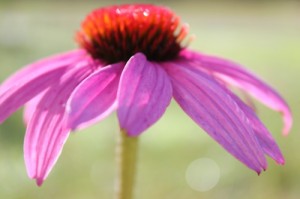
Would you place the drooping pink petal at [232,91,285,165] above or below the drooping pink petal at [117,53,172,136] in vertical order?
below

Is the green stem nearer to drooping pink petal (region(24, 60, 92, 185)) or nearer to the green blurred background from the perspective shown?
drooping pink petal (region(24, 60, 92, 185))

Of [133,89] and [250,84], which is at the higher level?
[133,89]

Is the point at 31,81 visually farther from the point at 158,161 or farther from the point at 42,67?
the point at 158,161

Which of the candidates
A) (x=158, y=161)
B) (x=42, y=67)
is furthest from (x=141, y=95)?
(x=158, y=161)

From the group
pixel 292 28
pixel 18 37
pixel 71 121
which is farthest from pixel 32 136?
pixel 292 28

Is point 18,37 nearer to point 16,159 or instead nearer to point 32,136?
point 16,159

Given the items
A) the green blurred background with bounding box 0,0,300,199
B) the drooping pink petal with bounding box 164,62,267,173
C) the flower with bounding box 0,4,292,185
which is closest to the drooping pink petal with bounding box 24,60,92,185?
the flower with bounding box 0,4,292,185
